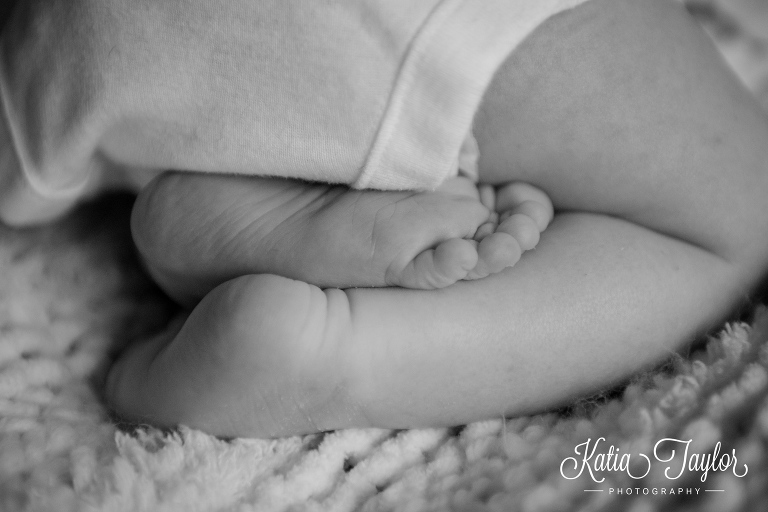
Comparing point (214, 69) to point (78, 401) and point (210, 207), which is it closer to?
point (210, 207)

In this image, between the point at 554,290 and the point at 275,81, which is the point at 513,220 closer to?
the point at 554,290

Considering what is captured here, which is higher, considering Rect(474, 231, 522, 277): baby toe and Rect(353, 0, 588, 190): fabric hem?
Rect(353, 0, 588, 190): fabric hem

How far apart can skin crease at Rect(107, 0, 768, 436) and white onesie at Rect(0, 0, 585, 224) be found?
0.07 m

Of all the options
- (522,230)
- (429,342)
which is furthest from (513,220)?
(429,342)

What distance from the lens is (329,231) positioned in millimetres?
670

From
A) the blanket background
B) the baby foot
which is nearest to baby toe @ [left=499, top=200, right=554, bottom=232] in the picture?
the baby foot

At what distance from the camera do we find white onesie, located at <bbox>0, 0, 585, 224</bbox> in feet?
2.12

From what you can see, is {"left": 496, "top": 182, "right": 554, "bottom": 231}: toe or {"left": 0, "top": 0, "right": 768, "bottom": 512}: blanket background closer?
{"left": 0, "top": 0, "right": 768, "bottom": 512}: blanket background

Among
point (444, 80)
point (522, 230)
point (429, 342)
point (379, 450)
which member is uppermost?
point (444, 80)

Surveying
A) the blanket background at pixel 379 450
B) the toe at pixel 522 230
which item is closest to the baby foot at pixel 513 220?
the toe at pixel 522 230

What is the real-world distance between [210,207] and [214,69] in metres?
0.14

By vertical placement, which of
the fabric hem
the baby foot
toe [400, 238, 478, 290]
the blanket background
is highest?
the fabric hem

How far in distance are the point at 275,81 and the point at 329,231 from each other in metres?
0.16

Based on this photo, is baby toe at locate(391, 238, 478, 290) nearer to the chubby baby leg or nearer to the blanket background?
the chubby baby leg
